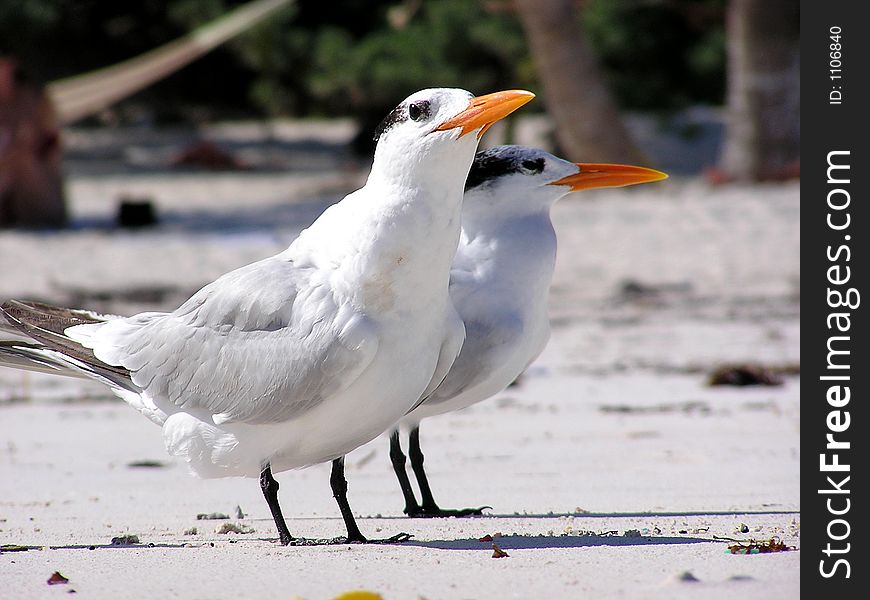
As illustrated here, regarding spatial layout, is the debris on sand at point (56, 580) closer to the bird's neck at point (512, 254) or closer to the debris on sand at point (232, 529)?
the debris on sand at point (232, 529)

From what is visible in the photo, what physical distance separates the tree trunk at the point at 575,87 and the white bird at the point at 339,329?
8.52 meters

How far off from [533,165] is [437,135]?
117 cm

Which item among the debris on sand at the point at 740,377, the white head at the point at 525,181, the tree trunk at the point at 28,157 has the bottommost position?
the debris on sand at the point at 740,377

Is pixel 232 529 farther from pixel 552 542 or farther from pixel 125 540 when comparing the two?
pixel 552 542

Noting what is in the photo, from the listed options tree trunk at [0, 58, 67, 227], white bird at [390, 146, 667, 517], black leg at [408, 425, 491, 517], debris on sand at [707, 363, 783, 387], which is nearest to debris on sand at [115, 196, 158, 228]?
tree trunk at [0, 58, 67, 227]

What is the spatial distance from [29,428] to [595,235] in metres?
5.84

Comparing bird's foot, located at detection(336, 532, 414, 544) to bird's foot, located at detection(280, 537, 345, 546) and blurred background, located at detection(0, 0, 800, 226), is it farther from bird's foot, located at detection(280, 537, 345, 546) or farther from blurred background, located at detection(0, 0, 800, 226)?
blurred background, located at detection(0, 0, 800, 226)

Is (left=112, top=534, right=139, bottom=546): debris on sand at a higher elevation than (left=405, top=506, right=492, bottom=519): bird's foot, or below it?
higher

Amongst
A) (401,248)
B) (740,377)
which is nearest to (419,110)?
(401,248)

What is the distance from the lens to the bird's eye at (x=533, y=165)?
14.4ft

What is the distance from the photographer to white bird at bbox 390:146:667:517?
4012mm

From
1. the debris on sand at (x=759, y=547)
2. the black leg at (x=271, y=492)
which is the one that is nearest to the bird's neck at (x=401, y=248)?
the black leg at (x=271, y=492)

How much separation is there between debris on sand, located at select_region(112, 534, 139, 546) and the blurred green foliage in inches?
373
